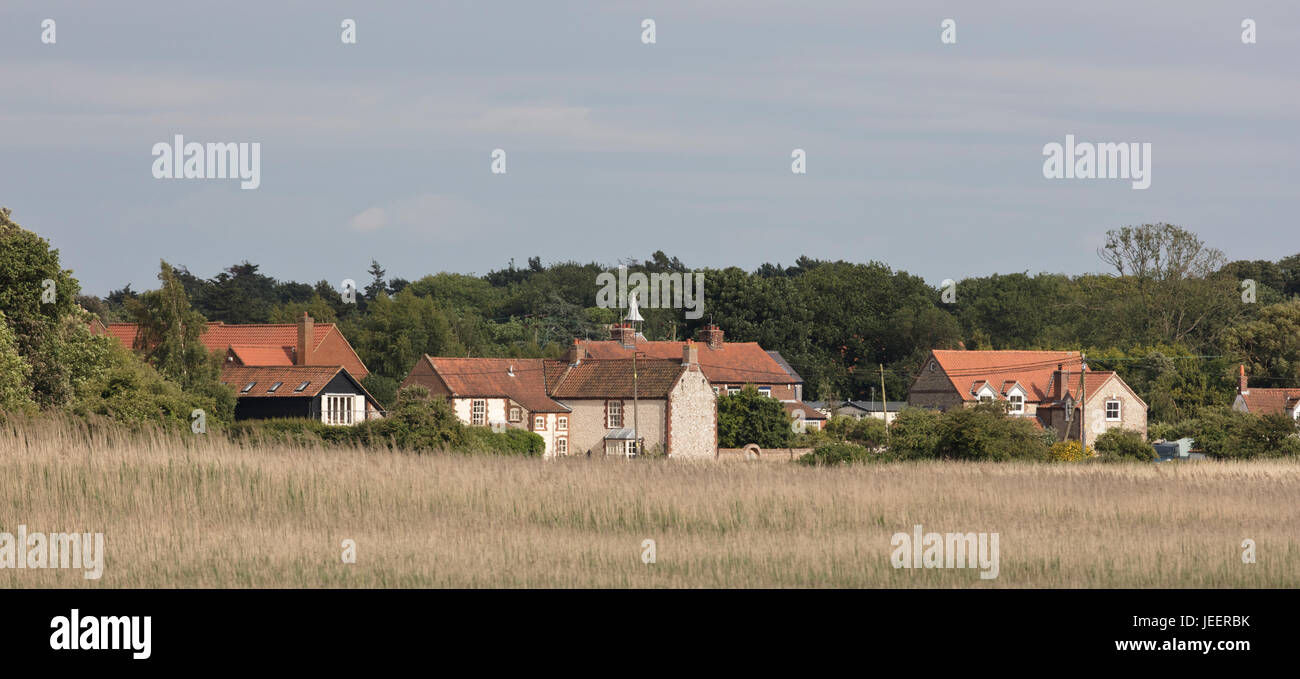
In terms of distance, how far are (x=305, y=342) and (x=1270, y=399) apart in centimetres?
5378

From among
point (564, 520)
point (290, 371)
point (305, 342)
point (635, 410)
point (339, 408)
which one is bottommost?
point (339, 408)

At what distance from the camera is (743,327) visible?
122m

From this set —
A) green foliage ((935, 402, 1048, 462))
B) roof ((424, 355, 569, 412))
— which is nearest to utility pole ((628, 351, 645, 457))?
roof ((424, 355, 569, 412))

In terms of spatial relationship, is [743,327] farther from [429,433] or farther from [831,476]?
[831,476]

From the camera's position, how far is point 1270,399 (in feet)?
270

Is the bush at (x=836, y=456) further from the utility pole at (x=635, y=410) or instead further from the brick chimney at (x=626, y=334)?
the brick chimney at (x=626, y=334)

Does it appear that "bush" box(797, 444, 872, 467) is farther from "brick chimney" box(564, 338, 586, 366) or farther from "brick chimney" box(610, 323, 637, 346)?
"brick chimney" box(610, 323, 637, 346)

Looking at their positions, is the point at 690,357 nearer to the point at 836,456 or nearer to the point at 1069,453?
the point at 1069,453

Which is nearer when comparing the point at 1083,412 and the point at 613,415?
the point at 1083,412

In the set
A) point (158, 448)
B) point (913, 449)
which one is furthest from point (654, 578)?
point (913, 449)

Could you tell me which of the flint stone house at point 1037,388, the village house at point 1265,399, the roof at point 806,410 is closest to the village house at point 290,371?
the roof at point 806,410

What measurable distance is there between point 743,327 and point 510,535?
10175 cm

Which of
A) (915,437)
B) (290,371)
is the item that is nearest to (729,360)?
(290,371)

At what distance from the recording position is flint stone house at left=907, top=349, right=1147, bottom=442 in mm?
82438
